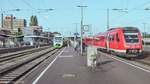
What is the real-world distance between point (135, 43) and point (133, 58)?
331 cm

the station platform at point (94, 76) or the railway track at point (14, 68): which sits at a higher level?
the station platform at point (94, 76)

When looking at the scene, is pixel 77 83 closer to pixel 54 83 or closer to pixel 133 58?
pixel 54 83

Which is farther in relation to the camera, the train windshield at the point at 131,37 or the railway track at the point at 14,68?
the train windshield at the point at 131,37

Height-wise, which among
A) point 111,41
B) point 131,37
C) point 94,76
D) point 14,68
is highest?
point 131,37

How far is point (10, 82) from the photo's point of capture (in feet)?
57.8

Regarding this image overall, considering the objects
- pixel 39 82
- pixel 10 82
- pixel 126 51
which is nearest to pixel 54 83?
pixel 39 82

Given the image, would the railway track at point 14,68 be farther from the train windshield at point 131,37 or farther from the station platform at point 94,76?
the train windshield at point 131,37

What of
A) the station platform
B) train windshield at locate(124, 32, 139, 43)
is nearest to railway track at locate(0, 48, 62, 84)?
the station platform

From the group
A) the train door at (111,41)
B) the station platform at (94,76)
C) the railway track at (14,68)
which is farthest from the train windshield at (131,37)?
the station platform at (94,76)

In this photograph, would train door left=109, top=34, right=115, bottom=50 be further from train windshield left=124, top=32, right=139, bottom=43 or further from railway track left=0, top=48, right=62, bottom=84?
railway track left=0, top=48, right=62, bottom=84

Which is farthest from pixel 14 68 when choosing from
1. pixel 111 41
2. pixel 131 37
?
pixel 111 41

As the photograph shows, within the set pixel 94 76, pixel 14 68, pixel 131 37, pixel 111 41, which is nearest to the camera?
pixel 94 76

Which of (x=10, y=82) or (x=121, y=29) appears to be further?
(x=121, y=29)

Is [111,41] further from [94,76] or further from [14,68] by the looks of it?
[94,76]
